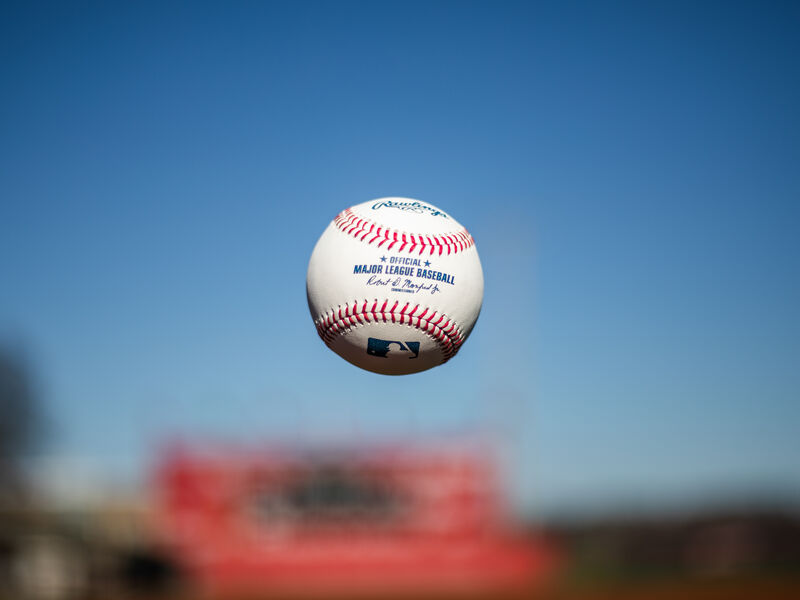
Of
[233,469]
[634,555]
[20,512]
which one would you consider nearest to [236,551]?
[233,469]

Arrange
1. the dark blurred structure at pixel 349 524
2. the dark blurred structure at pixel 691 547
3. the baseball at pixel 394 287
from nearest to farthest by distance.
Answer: the baseball at pixel 394 287
the dark blurred structure at pixel 349 524
the dark blurred structure at pixel 691 547

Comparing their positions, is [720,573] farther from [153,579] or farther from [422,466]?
[153,579]

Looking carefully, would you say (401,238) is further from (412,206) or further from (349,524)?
(349,524)

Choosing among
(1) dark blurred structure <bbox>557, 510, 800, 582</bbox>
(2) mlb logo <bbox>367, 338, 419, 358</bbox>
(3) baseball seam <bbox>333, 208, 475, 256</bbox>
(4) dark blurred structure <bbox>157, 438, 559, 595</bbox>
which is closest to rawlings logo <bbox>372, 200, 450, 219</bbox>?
(3) baseball seam <bbox>333, 208, 475, 256</bbox>

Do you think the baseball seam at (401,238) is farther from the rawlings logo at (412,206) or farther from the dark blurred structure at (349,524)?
the dark blurred structure at (349,524)

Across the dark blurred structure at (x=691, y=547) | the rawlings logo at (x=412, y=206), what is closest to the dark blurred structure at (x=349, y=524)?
the dark blurred structure at (x=691, y=547)

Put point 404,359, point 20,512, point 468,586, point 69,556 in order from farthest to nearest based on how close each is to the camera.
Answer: point 20,512 → point 468,586 → point 69,556 → point 404,359
